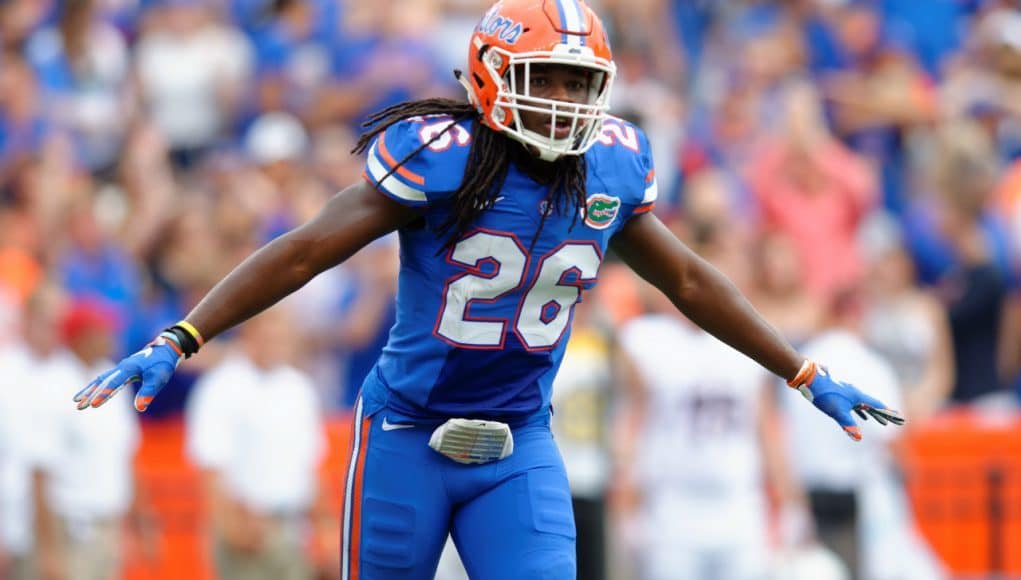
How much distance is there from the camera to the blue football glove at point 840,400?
17.2 ft

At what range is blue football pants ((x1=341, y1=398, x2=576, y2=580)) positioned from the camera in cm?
492

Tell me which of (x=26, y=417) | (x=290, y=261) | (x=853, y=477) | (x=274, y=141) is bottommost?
(x=853, y=477)

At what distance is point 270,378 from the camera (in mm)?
8617

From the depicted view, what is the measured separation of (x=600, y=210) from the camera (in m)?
4.90

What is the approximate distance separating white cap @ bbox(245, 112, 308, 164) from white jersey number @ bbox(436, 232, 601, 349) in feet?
19.2

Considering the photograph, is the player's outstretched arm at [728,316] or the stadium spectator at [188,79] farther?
the stadium spectator at [188,79]

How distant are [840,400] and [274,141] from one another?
596 cm

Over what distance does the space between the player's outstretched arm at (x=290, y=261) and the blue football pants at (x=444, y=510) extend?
54cm

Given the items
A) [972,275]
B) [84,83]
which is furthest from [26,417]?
[972,275]

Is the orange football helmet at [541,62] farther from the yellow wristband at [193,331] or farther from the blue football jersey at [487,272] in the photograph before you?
the yellow wristband at [193,331]

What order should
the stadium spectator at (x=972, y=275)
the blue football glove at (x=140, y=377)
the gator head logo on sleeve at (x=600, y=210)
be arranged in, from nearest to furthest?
the blue football glove at (x=140, y=377), the gator head logo on sleeve at (x=600, y=210), the stadium spectator at (x=972, y=275)

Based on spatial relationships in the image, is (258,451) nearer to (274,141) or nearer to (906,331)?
(274,141)

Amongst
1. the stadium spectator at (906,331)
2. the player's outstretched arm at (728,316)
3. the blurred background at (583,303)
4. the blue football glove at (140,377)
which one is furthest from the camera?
the stadium spectator at (906,331)

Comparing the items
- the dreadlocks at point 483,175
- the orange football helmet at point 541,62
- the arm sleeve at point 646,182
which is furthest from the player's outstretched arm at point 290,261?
the arm sleeve at point 646,182
